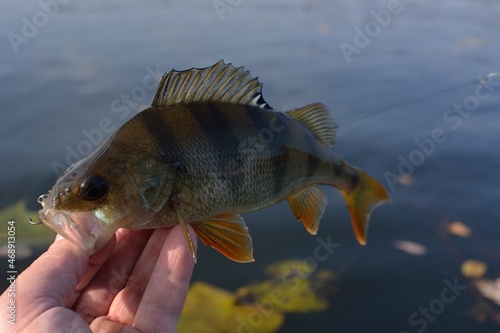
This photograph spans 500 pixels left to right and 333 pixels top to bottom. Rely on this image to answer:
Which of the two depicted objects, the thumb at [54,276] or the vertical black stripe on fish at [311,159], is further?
Answer: the vertical black stripe on fish at [311,159]

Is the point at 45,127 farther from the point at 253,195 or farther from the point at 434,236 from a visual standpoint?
the point at 434,236

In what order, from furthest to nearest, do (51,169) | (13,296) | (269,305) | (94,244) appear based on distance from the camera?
(51,169) < (269,305) < (94,244) < (13,296)

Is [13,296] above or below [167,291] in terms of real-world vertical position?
above

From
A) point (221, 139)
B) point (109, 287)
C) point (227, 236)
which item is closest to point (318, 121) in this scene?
point (221, 139)

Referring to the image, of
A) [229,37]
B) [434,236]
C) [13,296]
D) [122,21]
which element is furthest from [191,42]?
[13,296]

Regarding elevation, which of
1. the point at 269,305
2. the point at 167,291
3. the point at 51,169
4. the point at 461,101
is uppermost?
the point at 167,291

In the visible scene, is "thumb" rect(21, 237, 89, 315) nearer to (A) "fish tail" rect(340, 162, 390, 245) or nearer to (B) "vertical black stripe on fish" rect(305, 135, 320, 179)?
(B) "vertical black stripe on fish" rect(305, 135, 320, 179)

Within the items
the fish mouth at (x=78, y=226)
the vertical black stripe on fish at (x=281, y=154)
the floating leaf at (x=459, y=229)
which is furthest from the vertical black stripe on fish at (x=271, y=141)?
the floating leaf at (x=459, y=229)

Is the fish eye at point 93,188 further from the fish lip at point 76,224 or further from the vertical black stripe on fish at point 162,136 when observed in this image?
the vertical black stripe on fish at point 162,136

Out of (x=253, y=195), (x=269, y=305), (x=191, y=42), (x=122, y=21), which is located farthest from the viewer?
(x=122, y=21)
